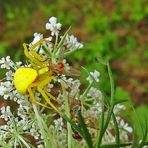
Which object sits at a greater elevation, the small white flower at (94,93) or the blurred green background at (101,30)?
the blurred green background at (101,30)

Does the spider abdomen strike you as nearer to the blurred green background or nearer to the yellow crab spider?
the yellow crab spider

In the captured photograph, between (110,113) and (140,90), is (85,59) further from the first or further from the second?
(110,113)

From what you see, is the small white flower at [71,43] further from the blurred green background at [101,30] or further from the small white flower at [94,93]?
the blurred green background at [101,30]

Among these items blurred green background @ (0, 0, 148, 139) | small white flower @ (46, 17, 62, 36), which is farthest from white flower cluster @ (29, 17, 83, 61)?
blurred green background @ (0, 0, 148, 139)

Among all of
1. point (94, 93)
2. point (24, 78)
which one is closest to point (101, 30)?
point (94, 93)

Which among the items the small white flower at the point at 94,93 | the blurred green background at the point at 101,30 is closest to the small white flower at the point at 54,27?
the small white flower at the point at 94,93

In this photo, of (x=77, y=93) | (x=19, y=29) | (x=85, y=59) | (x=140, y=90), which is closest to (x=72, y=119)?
(x=77, y=93)

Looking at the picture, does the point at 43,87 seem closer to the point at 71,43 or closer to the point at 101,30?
the point at 71,43
